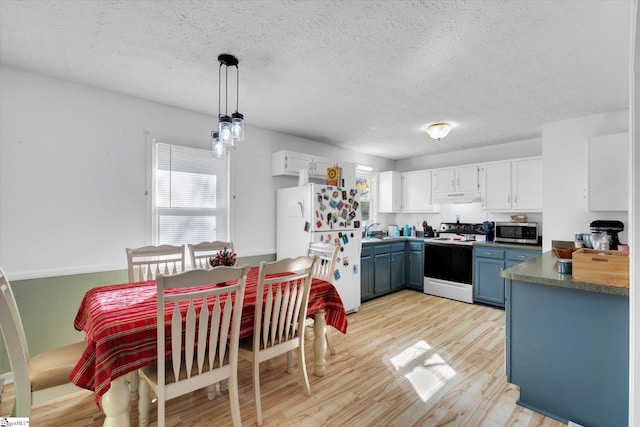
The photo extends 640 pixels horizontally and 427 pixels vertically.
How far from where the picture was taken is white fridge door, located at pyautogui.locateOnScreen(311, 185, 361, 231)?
11.6 feet

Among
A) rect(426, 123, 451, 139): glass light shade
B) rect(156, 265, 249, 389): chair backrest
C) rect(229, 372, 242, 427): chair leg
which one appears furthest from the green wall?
rect(426, 123, 451, 139): glass light shade

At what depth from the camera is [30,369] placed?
1.64m

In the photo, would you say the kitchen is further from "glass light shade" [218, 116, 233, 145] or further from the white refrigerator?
"glass light shade" [218, 116, 233, 145]

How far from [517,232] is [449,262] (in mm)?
977

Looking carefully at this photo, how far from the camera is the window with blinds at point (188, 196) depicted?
3.01 metres

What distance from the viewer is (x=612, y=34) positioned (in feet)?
6.14

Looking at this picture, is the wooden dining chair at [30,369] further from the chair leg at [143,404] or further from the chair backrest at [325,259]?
the chair backrest at [325,259]

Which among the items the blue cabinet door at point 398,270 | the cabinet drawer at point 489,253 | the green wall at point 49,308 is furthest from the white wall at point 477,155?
the green wall at point 49,308

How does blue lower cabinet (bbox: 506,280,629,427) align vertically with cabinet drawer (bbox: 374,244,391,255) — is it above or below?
below

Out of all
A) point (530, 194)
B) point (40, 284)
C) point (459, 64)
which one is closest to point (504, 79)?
point (459, 64)

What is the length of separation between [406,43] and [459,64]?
540 mm

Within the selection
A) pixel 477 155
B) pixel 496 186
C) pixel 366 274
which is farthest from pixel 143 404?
pixel 477 155

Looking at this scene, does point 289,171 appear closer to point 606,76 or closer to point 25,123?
point 25,123

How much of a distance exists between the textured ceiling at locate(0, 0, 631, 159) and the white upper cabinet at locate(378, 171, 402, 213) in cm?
216
